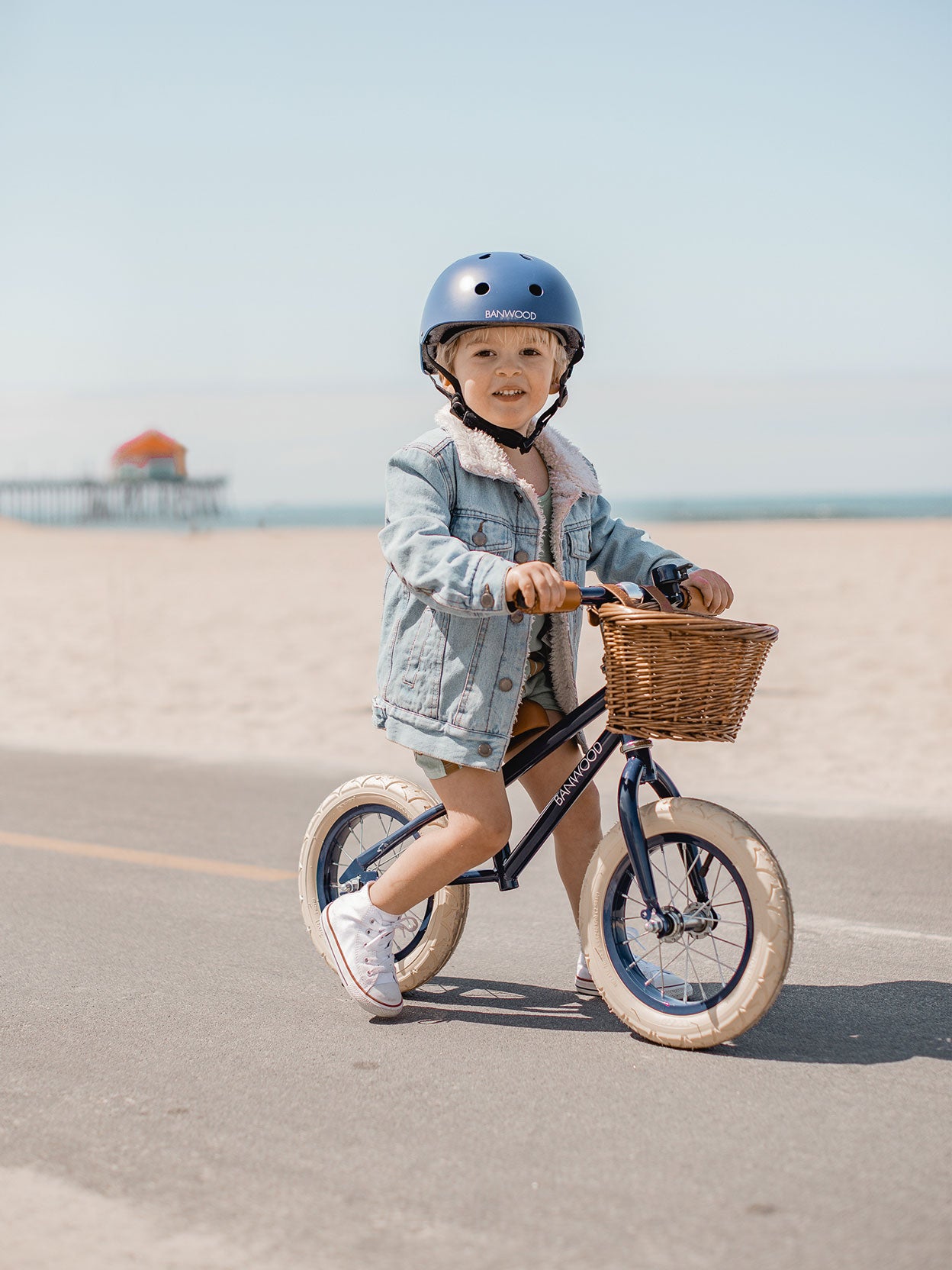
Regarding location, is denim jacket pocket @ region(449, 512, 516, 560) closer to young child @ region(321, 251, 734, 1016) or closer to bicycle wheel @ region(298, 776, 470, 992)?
young child @ region(321, 251, 734, 1016)

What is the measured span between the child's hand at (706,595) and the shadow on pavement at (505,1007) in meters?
1.23

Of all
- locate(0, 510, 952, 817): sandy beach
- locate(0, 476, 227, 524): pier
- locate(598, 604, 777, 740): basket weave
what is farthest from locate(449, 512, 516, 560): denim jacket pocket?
locate(0, 476, 227, 524): pier

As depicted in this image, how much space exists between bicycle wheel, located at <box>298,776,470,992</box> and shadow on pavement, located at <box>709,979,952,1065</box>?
3.02ft

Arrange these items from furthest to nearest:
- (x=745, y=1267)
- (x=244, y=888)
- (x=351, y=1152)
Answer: (x=244, y=888) → (x=351, y=1152) → (x=745, y=1267)

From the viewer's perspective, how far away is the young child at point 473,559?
3.81 m

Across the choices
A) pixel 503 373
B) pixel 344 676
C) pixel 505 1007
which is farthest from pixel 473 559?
pixel 344 676

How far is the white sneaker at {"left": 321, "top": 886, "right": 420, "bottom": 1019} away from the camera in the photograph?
405 centimetres

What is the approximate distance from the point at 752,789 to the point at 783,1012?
3984 millimetres

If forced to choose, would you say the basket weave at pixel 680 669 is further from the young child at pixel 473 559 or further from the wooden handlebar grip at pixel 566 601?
the young child at pixel 473 559

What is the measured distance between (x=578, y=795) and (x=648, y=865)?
0.99ft

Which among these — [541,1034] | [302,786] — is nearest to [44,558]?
[302,786]

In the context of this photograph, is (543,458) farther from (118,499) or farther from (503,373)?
(118,499)

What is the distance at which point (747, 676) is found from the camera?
11.7ft

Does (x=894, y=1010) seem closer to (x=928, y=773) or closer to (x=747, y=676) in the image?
(x=747, y=676)
